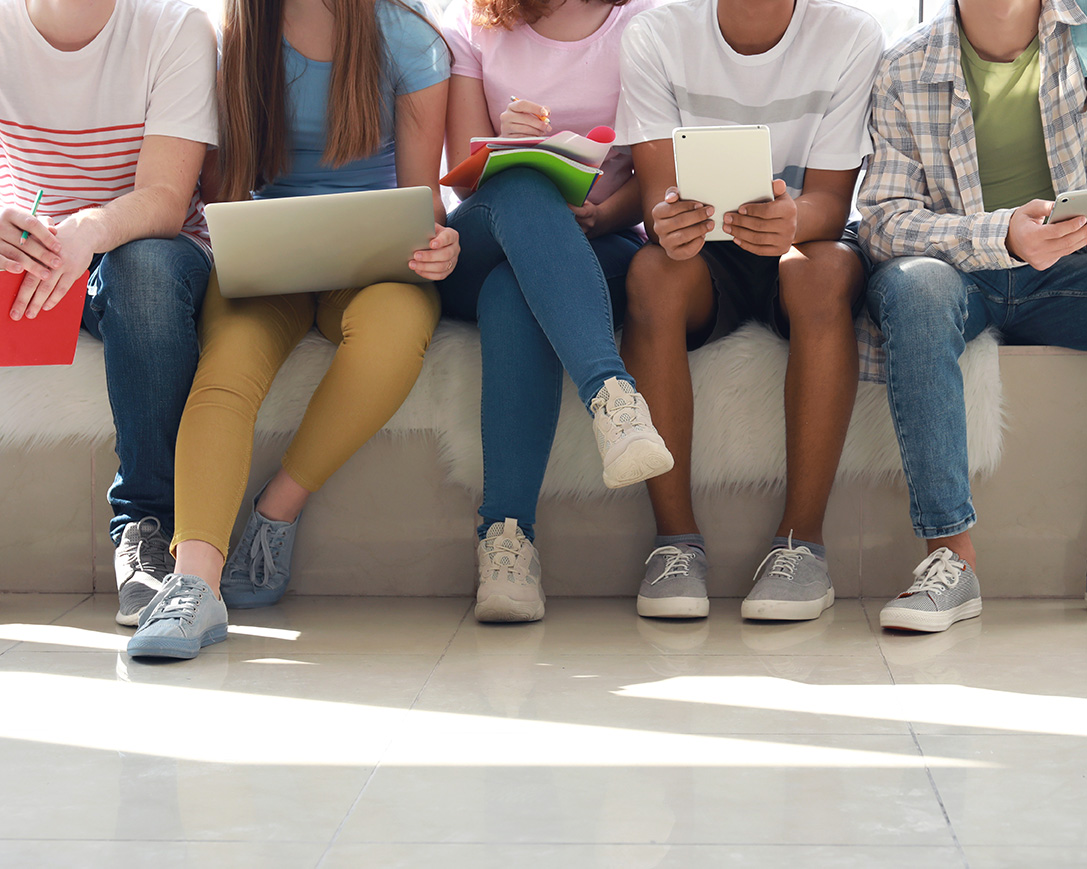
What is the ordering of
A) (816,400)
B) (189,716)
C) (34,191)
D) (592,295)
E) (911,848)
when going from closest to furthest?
1. (911,848)
2. (189,716)
3. (592,295)
4. (816,400)
5. (34,191)

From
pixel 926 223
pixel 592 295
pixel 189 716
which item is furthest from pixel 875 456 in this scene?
pixel 189 716

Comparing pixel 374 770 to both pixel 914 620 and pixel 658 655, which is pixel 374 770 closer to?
pixel 658 655

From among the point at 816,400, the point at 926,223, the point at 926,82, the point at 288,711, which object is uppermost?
the point at 926,82

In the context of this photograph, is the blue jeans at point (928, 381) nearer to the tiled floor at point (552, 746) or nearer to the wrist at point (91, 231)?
the tiled floor at point (552, 746)

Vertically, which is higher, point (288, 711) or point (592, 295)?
point (592, 295)

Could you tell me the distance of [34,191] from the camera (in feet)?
5.50

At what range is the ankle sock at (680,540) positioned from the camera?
158cm

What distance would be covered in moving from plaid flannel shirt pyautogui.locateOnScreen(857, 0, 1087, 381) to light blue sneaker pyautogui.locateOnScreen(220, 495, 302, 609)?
871 millimetres

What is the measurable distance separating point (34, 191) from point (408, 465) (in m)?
0.69

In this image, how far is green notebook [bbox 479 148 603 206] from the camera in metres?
1.47

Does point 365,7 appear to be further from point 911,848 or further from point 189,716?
point 911,848

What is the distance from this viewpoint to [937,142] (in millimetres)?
1626

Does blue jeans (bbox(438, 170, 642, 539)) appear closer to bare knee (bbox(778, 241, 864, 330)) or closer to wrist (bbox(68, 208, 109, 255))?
bare knee (bbox(778, 241, 864, 330))

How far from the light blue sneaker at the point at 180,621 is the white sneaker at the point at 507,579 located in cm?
34
